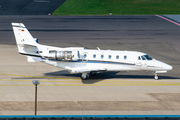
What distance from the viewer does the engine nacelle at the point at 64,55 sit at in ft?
110

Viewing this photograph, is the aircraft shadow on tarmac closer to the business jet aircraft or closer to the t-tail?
the business jet aircraft

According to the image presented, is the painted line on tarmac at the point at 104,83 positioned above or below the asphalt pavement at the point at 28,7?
below

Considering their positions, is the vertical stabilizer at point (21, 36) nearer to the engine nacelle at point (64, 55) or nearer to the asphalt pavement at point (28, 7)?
the engine nacelle at point (64, 55)

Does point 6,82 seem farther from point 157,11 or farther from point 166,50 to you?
point 157,11

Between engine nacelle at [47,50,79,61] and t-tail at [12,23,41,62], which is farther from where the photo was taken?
t-tail at [12,23,41,62]

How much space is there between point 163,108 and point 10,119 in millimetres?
13505

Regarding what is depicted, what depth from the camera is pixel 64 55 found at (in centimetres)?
3359

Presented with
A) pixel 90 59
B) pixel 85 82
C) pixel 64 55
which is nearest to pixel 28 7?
pixel 64 55

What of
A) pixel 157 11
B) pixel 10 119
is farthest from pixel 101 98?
pixel 157 11

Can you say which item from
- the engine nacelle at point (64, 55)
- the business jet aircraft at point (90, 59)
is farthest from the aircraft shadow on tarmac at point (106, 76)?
the engine nacelle at point (64, 55)

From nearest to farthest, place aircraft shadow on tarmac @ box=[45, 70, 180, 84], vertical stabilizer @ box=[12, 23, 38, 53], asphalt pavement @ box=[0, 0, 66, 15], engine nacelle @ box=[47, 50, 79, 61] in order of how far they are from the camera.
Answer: engine nacelle @ box=[47, 50, 79, 61], vertical stabilizer @ box=[12, 23, 38, 53], aircraft shadow on tarmac @ box=[45, 70, 180, 84], asphalt pavement @ box=[0, 0, 66, 15]

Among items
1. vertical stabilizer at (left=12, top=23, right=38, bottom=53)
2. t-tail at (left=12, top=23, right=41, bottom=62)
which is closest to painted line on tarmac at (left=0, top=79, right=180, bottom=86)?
t-tail at (left=12, top=23, right=41, bottom=62)

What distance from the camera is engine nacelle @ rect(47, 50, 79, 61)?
33.6 metres

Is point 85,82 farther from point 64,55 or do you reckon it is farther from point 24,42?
point 24,42
